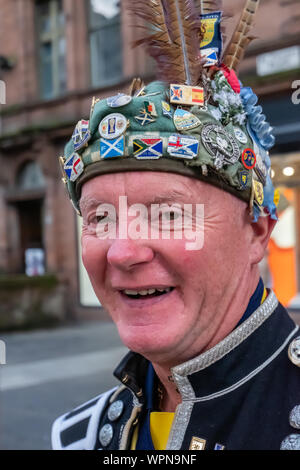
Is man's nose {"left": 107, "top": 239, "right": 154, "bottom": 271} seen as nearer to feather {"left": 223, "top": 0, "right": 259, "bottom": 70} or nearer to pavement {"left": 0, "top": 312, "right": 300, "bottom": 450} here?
feather {"left": 223, "top": 0, "right": 259, "bottom": 70}

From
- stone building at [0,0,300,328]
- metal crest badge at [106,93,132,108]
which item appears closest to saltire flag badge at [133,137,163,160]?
metal crest badge at [106,93,132,108]

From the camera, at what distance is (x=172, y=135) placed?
134 centimetres

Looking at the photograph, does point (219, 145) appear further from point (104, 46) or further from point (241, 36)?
point (104, 46)

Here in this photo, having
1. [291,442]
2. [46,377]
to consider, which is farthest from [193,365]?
[46,377]

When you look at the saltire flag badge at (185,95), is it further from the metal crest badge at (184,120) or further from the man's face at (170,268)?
the man's face at (170,268)

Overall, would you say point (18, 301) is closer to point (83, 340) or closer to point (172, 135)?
point (83, 340)

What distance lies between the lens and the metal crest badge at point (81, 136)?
144 centimetres

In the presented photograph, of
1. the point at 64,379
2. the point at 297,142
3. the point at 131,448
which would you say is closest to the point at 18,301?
the point at 64,379

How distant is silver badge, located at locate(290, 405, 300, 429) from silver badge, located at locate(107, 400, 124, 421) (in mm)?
638

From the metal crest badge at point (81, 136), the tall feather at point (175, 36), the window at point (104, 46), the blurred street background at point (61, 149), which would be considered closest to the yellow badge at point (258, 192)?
the tall feather at point (175, 36)

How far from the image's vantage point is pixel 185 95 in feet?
4.54

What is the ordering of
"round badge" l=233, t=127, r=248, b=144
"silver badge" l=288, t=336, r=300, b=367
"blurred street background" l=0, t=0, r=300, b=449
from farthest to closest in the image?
1. "blurred street background" l=0, t=0, r=300, b=449
2. "round badge" l=233, t=127, r=248, b=144
3. "silver badge" l=288, t=336, r=300, b=367

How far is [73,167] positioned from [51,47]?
11.6 m

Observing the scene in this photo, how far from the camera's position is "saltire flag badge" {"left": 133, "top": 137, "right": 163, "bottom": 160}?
1320 mm
